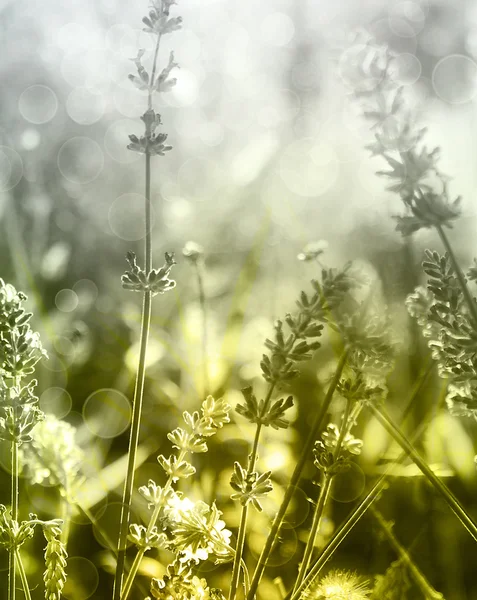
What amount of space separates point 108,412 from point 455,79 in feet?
2.63

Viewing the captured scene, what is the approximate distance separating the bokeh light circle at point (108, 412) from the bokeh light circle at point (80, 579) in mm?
184

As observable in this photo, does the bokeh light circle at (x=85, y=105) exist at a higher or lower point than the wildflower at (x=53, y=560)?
higher

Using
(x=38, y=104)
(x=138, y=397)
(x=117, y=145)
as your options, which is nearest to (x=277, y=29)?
(x=117, y=145)

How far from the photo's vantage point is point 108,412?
0.79m

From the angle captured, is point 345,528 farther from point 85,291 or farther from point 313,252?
point 85,291

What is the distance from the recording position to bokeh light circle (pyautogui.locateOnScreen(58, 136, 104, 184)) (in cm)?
107

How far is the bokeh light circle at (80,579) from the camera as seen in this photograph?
0.60 m

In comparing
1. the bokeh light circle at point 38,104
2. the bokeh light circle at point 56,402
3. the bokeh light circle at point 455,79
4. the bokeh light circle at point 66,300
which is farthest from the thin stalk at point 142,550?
the bokeh light circle at point 38,104

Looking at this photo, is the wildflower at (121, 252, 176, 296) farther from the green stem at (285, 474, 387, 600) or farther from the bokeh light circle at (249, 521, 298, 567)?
the bokeh light circle at (249, 521, 298, 567)

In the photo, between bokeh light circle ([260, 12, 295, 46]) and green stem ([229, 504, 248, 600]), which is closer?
green stem ([229, 504, 248, 600])

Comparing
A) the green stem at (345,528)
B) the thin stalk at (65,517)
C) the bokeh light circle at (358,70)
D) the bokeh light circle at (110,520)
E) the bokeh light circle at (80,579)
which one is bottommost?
the bokeh light circle at (80,579)

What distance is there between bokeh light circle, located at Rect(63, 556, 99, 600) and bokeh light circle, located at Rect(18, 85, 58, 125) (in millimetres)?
922

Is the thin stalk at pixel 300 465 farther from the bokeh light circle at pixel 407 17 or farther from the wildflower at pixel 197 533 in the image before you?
the bokeh light circle at pixel 407 17

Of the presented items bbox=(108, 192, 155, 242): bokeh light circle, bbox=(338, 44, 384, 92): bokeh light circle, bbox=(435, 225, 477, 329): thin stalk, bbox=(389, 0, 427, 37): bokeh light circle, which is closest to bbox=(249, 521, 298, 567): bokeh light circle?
bbox=(435, 225, 477, 329): thin stalk
